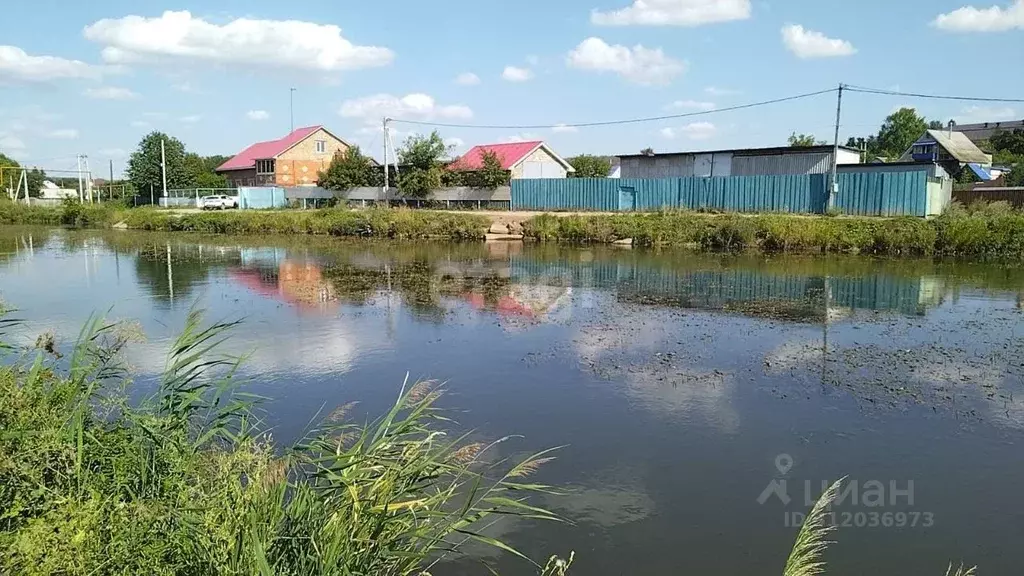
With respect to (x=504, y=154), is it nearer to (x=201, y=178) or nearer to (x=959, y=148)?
(x=201, y=178)

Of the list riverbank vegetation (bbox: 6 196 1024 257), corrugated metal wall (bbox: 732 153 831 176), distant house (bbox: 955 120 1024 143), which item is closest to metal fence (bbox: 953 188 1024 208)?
riverbank vegetation (bbox: 6 196 1024 257)

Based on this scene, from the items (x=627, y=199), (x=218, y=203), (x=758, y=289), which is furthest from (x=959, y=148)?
(x=218, y=203)

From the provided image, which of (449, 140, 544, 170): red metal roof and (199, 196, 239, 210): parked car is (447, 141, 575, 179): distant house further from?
(199, 196, 239, 210): parked car

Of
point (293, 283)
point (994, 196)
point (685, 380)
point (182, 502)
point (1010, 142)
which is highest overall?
point (1010, 142)

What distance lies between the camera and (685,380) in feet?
32.1

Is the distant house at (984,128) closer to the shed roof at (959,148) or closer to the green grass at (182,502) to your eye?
the shed roof at (959,148)

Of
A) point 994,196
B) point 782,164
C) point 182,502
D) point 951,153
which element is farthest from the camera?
point 951,153

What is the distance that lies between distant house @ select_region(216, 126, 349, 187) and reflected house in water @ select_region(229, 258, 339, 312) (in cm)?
3288

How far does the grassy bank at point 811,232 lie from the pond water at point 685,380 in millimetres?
2376

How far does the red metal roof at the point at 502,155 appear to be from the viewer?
4488 cm

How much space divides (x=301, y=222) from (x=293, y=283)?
791 inches

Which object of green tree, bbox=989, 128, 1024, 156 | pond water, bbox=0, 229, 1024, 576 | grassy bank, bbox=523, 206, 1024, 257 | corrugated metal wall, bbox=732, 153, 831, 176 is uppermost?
green tree, bbox=989, 128, 1024, 156

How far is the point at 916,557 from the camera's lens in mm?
5402

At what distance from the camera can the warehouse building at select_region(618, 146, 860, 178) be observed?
1278 inches
